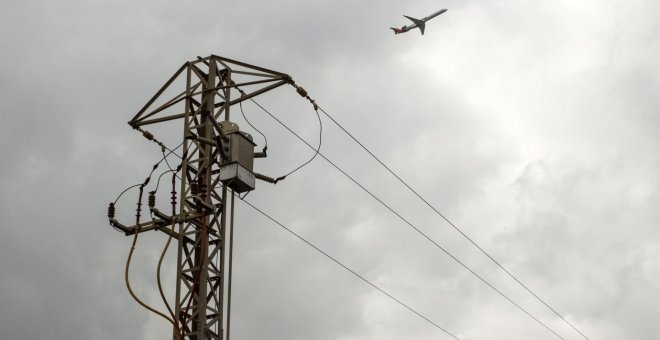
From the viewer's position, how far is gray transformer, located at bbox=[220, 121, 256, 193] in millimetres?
18719

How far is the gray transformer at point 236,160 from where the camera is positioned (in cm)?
1872

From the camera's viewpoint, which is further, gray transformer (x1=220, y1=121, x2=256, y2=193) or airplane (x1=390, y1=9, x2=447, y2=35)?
airplane (x1=390, y1=9, x2=447, y2=35)

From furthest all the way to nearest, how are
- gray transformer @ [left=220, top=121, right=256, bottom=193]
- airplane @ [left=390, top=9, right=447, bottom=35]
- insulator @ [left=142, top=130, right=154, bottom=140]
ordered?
airplane @ [left=390, top=9, right=447, bottom=35], insulator @ [left=142, top=130, right=154, bottom=140], gray transformer @ [left=220, top=121, right=256, bottom=193]

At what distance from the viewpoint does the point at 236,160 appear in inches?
739

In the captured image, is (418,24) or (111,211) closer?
(111,211)

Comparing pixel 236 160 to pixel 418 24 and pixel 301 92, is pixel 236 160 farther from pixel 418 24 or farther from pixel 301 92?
pixel 418 24

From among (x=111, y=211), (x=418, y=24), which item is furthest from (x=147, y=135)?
(x=418, y=24)

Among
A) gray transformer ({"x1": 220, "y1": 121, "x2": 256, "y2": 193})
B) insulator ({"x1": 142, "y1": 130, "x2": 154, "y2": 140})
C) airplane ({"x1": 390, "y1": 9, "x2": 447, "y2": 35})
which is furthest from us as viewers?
airplane ({"x1": 390, "y1": 9, "x2": 447, "y2": 35})

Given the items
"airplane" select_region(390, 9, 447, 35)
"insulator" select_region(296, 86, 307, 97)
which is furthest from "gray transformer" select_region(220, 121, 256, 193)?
"airplane" select_region(390, 9, 447, 35)

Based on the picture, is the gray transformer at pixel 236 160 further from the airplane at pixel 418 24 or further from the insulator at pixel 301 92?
the airplane at pixel 418 24

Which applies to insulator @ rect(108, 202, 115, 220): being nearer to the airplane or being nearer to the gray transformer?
the gray transformer

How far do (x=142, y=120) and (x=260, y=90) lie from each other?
294 cm

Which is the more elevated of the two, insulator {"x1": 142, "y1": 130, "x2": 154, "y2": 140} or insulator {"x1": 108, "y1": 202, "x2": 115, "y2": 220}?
insulator {"x1": 142, "y1": 130, "x2": 154, "y2": 140}

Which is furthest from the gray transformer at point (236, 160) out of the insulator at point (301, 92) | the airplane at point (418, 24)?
the airplane at point (418, 24)
